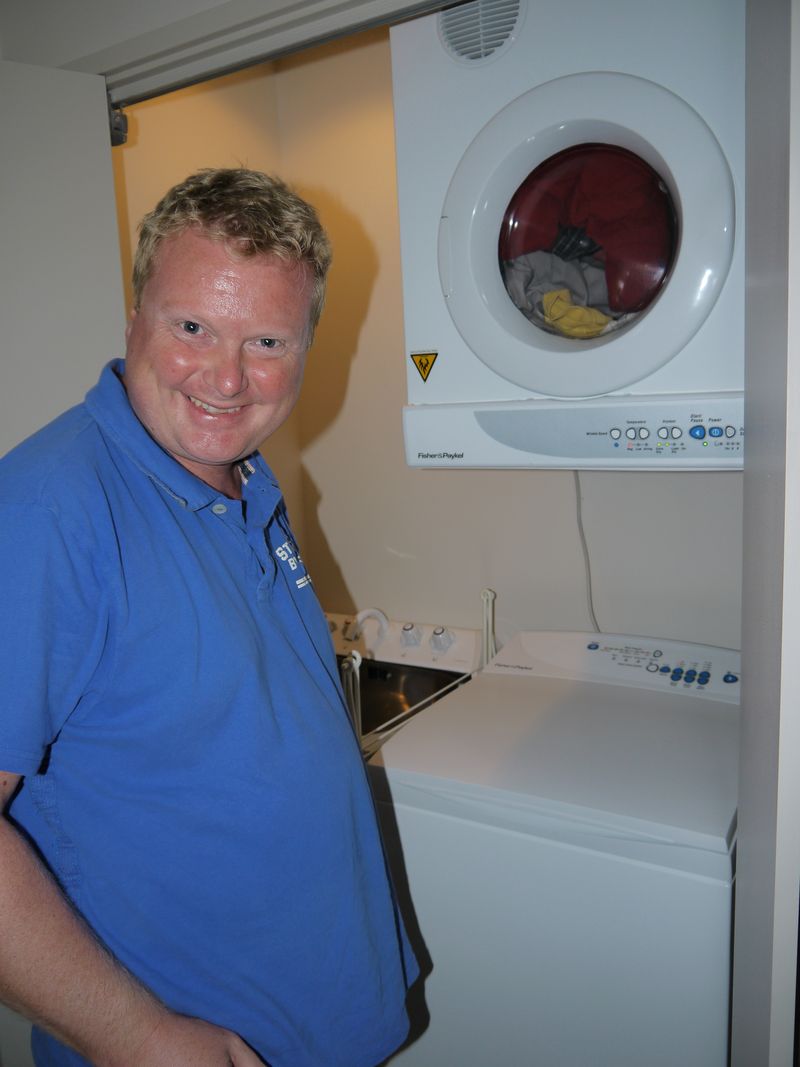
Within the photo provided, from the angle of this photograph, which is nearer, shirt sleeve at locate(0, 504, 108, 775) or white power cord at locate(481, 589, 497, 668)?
shirt sleeve at locate(0, 504, 108, 775)

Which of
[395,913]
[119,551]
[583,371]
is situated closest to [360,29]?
[583,371]

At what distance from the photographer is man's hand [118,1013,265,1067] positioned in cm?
77

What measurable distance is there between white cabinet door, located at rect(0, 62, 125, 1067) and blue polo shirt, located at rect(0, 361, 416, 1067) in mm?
382

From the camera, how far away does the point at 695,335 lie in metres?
1.10

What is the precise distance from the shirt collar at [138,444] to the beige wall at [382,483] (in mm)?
1106

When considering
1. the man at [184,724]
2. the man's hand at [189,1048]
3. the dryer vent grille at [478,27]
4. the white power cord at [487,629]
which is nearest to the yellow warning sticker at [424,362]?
the man at [184,724]

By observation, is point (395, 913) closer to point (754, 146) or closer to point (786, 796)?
point (786, 796)

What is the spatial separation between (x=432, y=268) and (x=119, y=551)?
0.75 metres

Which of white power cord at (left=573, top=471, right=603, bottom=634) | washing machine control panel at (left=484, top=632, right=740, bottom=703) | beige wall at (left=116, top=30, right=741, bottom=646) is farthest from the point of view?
white power cord at (left=573, top=471, right=603, bottom=634)

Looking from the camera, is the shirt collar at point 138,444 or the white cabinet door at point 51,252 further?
the white cabinet door at point 51,252

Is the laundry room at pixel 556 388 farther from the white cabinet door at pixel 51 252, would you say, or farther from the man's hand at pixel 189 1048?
the man's hand at pixel 189 1048

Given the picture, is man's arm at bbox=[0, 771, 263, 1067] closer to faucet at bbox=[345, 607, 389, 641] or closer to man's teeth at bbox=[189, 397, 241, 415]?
man's teeth at bbox=[189, 397, 241, 415]

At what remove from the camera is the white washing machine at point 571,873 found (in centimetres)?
110

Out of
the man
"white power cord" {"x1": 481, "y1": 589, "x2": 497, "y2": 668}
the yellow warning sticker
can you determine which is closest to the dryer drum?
the yellow warning sticker
